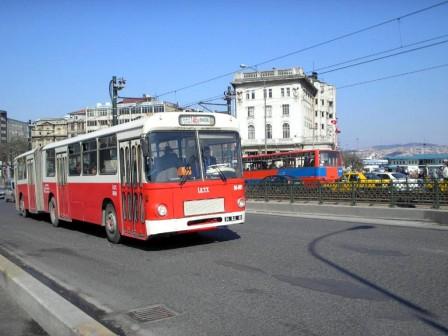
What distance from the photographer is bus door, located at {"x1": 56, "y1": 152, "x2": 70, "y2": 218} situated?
15348mm

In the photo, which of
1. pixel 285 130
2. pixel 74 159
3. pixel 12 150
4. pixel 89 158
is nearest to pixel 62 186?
pixel 74 159

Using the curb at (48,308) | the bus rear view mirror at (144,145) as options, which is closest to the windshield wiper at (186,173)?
the bus rear view mirror at (144,145)

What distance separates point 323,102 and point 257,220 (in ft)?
360

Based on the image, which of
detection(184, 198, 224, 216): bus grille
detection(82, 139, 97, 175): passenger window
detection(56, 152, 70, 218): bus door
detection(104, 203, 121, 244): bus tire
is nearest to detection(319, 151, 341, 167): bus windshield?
detection(56, 152, 70, 218): bus door

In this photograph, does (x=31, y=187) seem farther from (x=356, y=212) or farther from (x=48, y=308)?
(x=48, y=308)

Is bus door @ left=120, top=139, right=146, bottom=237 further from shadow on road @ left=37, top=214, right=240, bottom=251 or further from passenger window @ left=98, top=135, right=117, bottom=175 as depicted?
shadow on road @ left=37, top=214, right=240, bottom=251

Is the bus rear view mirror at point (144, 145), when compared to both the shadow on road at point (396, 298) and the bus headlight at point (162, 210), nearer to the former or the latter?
the bus headlight at point (162, 210)

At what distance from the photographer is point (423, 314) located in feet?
17.6

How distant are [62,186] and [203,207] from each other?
6980 millimetres

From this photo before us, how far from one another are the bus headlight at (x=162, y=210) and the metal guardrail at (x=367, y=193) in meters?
8.73

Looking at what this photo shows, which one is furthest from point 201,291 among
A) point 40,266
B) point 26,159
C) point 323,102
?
point 323,102

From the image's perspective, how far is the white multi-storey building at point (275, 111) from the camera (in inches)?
3676

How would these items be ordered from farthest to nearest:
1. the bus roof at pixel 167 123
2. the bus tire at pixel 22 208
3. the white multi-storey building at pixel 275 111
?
the white multi-storey building at pixel 275 111
the bus tire at pixel 22 208
the bus roof at pixel 167 123

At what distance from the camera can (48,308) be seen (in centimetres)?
541
